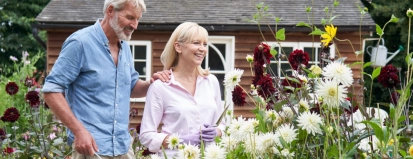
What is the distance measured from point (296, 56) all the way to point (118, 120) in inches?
47.0

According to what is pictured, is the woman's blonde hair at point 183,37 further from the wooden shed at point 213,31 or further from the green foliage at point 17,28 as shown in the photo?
the green foliage at point 17,28

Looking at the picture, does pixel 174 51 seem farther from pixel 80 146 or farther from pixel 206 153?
pixel 206 153

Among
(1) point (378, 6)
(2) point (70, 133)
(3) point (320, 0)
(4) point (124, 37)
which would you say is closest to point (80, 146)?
(2) point (70, 133)

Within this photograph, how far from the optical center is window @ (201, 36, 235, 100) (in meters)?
14.4

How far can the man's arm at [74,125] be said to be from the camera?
3.53m

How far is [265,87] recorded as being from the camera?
2.87m

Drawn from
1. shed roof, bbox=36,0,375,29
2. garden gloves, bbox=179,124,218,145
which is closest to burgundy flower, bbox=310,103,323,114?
garden gloves, bbox=179,124,218,145

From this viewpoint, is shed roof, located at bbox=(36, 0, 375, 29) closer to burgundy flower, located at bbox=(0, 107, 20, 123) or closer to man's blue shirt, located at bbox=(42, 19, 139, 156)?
burgundy flower, located at bbox=(0, 107, 20, 123)

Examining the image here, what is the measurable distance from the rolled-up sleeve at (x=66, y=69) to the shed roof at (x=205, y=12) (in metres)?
10.2

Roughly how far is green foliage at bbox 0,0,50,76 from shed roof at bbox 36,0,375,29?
11865 mm

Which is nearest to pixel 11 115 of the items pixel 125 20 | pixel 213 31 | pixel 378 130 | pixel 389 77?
pixel 125 20

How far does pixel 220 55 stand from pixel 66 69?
10869mm

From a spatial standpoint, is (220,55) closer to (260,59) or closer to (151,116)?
(151,116)

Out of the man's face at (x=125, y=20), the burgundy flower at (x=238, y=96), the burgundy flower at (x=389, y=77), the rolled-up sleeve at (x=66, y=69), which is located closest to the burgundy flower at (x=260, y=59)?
the burgundy flower at (x=238, y=96)
